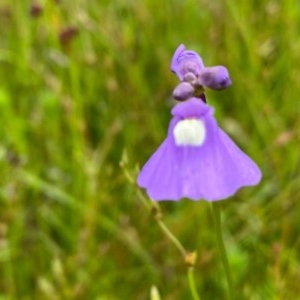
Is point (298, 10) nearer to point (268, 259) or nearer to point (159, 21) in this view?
point (159, 21)

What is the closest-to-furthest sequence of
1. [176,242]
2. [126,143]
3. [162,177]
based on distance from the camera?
1. [162,177]
2. [176,242]
3. [126,143]

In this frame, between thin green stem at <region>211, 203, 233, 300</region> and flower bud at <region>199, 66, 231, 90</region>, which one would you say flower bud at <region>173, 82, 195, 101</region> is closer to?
flower bud at <region>199, 66, 231, 90</region>

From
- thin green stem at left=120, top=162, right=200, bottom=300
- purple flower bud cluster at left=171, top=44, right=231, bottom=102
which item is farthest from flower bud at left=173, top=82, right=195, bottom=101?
thin green stem at left=120, top=162, right=200, bottom=300

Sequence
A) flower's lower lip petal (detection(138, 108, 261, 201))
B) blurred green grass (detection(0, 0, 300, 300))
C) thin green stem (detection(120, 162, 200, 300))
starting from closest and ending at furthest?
1. flower's lower lip petal (detection(138, 108, 261, 201))
2. thin green stem (detection(120, 162, 200, 300))
3. blurred green grass (detection(0, 0, 300, 300))

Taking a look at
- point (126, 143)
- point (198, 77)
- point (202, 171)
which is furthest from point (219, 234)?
point (126, 143)

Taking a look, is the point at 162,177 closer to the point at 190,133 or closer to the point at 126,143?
the point at 190,133
